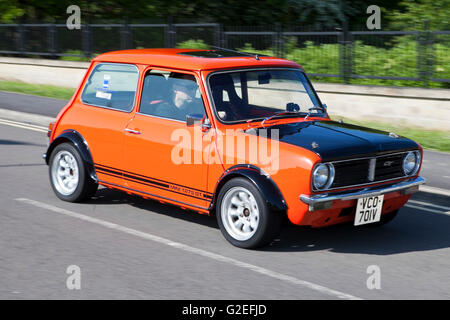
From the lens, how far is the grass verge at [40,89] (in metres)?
19.2

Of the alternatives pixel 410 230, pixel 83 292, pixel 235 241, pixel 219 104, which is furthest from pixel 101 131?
pixel 410 230

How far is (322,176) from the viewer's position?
6008 millimetres

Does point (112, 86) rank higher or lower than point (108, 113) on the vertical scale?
higher

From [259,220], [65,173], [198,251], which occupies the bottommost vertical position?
[198,251]

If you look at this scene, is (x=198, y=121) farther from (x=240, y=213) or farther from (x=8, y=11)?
(x=8, y=11)

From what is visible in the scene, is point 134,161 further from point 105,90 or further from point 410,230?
point 410,230

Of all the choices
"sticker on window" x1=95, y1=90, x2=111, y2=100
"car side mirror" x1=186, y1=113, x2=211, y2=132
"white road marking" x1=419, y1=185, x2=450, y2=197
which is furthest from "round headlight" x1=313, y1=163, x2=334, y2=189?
"white road marking" x1=419, y1=185, x2=450, y2=197

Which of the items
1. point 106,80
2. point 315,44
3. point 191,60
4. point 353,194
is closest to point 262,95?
point 191,60

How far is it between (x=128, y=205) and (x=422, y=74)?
925cm

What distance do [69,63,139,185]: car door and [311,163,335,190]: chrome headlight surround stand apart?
2.29 metres

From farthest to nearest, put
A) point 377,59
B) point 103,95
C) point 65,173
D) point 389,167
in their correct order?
point 377,59 → point 65,173 → point 103,95 → point 389,167

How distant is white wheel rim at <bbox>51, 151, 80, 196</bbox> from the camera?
7.93 meters

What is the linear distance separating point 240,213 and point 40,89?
1555 cm

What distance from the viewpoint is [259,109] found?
7.07 metres
